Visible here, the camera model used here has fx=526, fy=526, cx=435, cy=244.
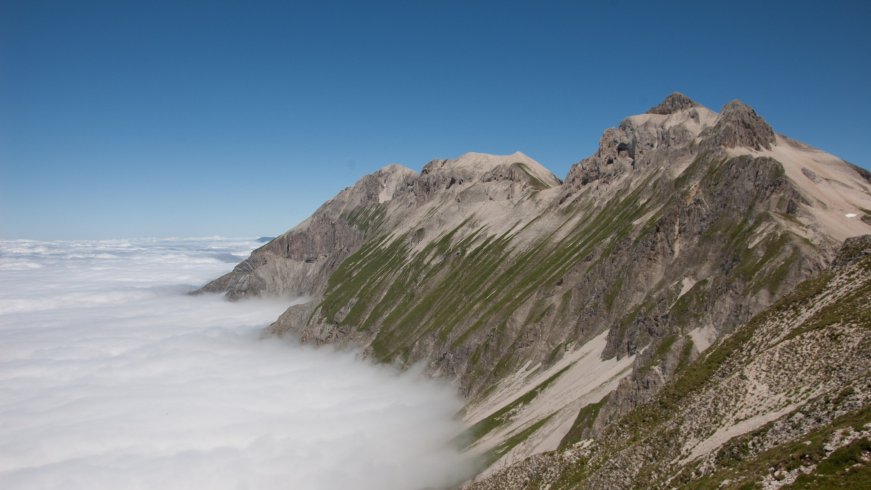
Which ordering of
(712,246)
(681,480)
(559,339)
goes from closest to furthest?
(681,480), (712,246), (559,339)

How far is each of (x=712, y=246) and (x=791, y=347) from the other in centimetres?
6791

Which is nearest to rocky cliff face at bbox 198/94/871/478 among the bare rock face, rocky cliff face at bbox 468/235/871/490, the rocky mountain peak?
the rocky mountain peak

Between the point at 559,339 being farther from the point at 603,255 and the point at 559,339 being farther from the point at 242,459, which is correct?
the point at 242,459

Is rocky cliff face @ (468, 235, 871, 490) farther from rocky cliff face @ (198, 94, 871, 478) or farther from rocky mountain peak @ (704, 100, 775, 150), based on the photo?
rocky mountain peak @ (704, 100, 775, 150)

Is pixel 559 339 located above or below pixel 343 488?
above

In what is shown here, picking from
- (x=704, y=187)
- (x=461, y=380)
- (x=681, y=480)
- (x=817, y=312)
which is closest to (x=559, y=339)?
(x=461, y=380)

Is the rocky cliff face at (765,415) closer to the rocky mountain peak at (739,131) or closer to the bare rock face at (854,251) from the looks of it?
the bare rock face at (854,251)

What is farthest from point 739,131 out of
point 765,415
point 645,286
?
point 765,415

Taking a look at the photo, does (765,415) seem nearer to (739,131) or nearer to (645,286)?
(645,286)

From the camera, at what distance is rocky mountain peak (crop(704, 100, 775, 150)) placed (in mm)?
148500

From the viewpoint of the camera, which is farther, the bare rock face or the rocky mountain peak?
the rocky mountain peak

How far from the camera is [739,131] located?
490ft

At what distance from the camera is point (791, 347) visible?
44.3 metres

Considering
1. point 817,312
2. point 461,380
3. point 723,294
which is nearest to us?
point 817,312
